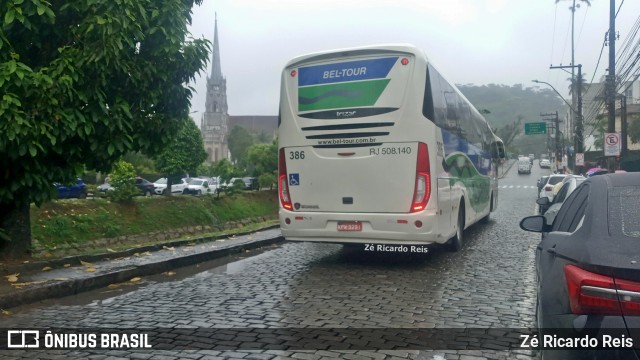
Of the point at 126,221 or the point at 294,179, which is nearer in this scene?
the point at 294,179

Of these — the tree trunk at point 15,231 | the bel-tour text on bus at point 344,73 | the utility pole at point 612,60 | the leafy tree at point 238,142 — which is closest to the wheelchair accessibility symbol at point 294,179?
the bel-tour text on bus at point 344,73

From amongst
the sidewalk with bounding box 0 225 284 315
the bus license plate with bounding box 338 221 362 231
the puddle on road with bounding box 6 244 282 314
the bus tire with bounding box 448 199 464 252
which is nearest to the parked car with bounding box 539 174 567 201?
the bus tire with bounding box 448 199 464 252

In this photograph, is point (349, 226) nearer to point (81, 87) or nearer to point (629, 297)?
point (81, 87)

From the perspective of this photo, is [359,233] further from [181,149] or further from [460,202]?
[181,149]

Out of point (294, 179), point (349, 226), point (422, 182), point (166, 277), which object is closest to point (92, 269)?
point (166, 277)

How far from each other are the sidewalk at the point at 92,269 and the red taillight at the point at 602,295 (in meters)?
6.15

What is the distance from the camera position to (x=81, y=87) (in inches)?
293

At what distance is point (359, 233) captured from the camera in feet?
28.5

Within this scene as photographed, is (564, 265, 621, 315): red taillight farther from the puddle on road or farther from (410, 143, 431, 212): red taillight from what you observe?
the puddle on road

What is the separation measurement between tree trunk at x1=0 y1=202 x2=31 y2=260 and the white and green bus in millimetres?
4095

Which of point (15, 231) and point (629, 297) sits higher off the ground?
point (629, 297)

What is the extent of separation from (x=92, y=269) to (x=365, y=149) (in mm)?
4576

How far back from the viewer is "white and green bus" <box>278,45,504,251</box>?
839 centimetres

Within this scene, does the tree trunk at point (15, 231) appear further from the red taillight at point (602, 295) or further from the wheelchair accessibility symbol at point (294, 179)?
the red taillight at point (602, 295)
